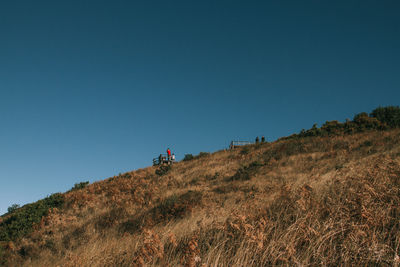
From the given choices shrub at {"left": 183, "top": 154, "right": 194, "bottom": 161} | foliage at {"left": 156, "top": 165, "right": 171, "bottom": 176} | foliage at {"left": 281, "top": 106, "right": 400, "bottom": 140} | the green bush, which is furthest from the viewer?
shrub at {"left": 183, "top": 154, "right": 194, "bottom": 161}

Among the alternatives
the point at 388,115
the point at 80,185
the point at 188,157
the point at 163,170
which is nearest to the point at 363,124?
the point at 388,115

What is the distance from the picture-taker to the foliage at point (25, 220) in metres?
13.3

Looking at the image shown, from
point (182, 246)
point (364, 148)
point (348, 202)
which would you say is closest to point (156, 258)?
point (182, 246)

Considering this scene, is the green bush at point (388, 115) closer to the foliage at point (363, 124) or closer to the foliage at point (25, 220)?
the foliage at point (363, 124)

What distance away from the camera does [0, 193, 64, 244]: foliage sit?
1326 cm

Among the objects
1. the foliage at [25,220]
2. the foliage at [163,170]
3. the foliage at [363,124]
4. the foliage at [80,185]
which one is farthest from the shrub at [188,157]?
the foliage at [25,220]

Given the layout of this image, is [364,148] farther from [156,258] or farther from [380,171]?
[156,258]

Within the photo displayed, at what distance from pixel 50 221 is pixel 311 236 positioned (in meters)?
15.9

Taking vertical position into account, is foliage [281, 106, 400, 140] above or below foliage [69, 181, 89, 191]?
above

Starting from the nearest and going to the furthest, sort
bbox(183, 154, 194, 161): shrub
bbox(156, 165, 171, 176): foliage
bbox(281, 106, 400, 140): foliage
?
bbox(156, 165, 171, 176): foliage → bbox(281, 106, 400, 140): foliage → bbox(183, 154, 194, 161): shrub

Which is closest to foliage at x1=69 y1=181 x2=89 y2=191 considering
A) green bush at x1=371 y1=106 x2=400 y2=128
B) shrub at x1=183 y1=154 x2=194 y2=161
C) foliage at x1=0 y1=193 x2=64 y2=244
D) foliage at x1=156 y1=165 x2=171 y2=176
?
foliage at x1=0 y1=193 x2=64 y2=244

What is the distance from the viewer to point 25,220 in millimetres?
14383

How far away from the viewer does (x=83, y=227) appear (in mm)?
11609

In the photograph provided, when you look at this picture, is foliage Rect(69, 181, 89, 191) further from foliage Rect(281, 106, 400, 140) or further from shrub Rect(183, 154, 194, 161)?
foliage Rect(281, 106, 400, 140)
